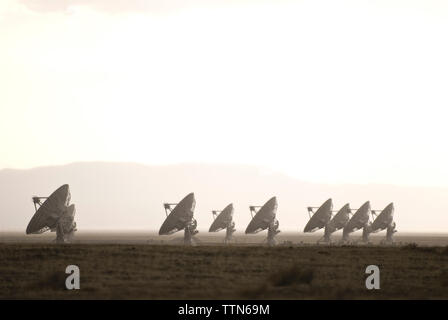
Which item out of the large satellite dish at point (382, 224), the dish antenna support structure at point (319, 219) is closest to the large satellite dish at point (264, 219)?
the dish antenna support structure at point (319, 219)

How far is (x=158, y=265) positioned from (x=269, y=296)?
47.5 feet

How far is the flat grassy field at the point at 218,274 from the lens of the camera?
31.0 meters

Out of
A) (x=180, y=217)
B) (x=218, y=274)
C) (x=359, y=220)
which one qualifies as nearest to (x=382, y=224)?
(x=359, y=220)

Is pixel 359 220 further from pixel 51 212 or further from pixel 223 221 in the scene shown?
pixel 51 212

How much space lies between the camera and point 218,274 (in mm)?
38688

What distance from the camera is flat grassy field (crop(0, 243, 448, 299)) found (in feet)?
102

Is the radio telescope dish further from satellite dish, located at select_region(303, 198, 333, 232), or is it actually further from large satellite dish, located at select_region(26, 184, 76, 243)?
large satellite dish, located at select_region(26, 184, 76, 243)

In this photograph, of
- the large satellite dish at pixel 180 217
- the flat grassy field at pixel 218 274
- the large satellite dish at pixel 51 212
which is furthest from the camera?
the large satellite dish at pixel 180 217

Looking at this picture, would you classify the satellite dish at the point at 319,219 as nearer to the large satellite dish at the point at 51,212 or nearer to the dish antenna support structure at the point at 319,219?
the dish antenna support structure at the point at 319,219

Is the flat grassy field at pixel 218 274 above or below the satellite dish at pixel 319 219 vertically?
below
